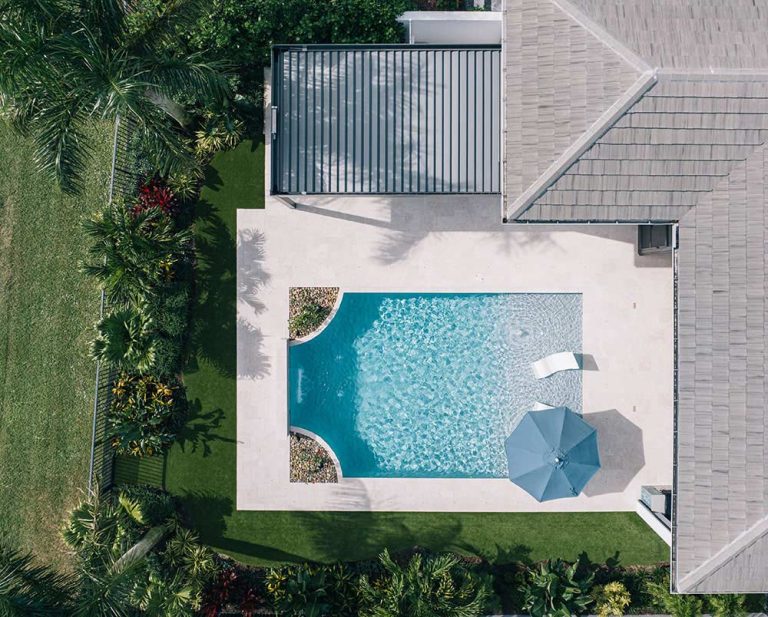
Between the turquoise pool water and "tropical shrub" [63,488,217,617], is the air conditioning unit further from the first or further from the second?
"tropical shrub" [63,488,217,617]

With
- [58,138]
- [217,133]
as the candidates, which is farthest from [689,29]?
[58,138]

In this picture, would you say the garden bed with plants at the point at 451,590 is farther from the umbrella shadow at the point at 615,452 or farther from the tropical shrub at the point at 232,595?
the umbrella shadow at the point at 615,452

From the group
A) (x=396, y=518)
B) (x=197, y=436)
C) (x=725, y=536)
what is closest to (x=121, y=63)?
(x=197, y=436)

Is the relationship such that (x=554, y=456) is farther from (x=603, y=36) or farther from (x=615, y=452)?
(x=603, y=36)

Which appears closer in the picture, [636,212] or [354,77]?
[636,212]

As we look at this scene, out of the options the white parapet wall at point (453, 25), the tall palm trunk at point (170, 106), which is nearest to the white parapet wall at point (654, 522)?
the white parapet wall at point (453, 25)

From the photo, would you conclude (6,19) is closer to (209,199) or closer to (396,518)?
(209,199)
